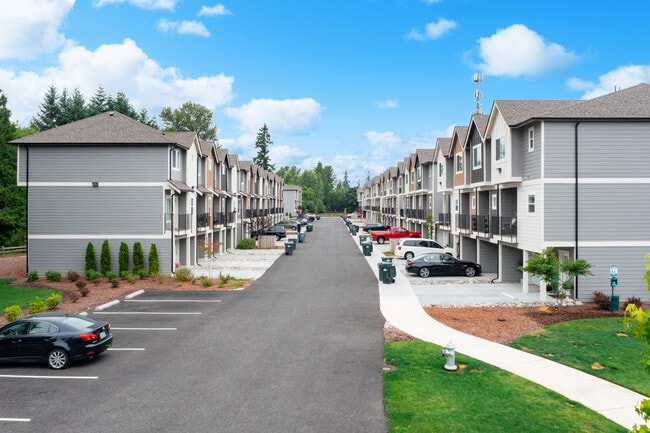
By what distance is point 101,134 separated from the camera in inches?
1195

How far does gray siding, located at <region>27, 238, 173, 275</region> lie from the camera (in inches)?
1168

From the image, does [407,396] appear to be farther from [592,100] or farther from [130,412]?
[592,100]

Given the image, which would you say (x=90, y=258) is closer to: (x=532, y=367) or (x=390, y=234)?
(x=532, y=367)

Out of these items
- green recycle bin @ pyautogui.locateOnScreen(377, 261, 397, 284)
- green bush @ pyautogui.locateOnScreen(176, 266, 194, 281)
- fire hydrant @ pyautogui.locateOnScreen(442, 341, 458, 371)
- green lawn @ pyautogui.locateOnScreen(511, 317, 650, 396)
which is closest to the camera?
green lawn @ pyautogui.locateOnScreen(511, 317, 650, 396)

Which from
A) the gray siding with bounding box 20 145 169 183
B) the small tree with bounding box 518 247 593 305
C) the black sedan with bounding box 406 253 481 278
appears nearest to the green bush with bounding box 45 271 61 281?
the gray siding with bounding box 20 145 169 183

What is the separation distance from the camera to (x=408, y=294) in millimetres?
23969

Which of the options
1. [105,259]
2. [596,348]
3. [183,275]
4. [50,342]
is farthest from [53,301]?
[596,348]

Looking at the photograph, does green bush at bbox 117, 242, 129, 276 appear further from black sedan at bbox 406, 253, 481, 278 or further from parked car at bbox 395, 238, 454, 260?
parked car at bbox 395, 238, 454, 260

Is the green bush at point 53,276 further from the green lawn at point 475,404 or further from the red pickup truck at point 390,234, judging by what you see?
the red pickup truck at point 390,234

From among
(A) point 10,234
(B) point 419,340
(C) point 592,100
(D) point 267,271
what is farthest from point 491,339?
(A) point 10,234

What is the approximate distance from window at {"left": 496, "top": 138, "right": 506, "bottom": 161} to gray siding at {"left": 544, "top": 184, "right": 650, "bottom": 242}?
151 inches

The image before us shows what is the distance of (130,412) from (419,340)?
29.7 feet

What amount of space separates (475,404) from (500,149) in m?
18.1

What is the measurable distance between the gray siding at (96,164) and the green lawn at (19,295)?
6.99m
